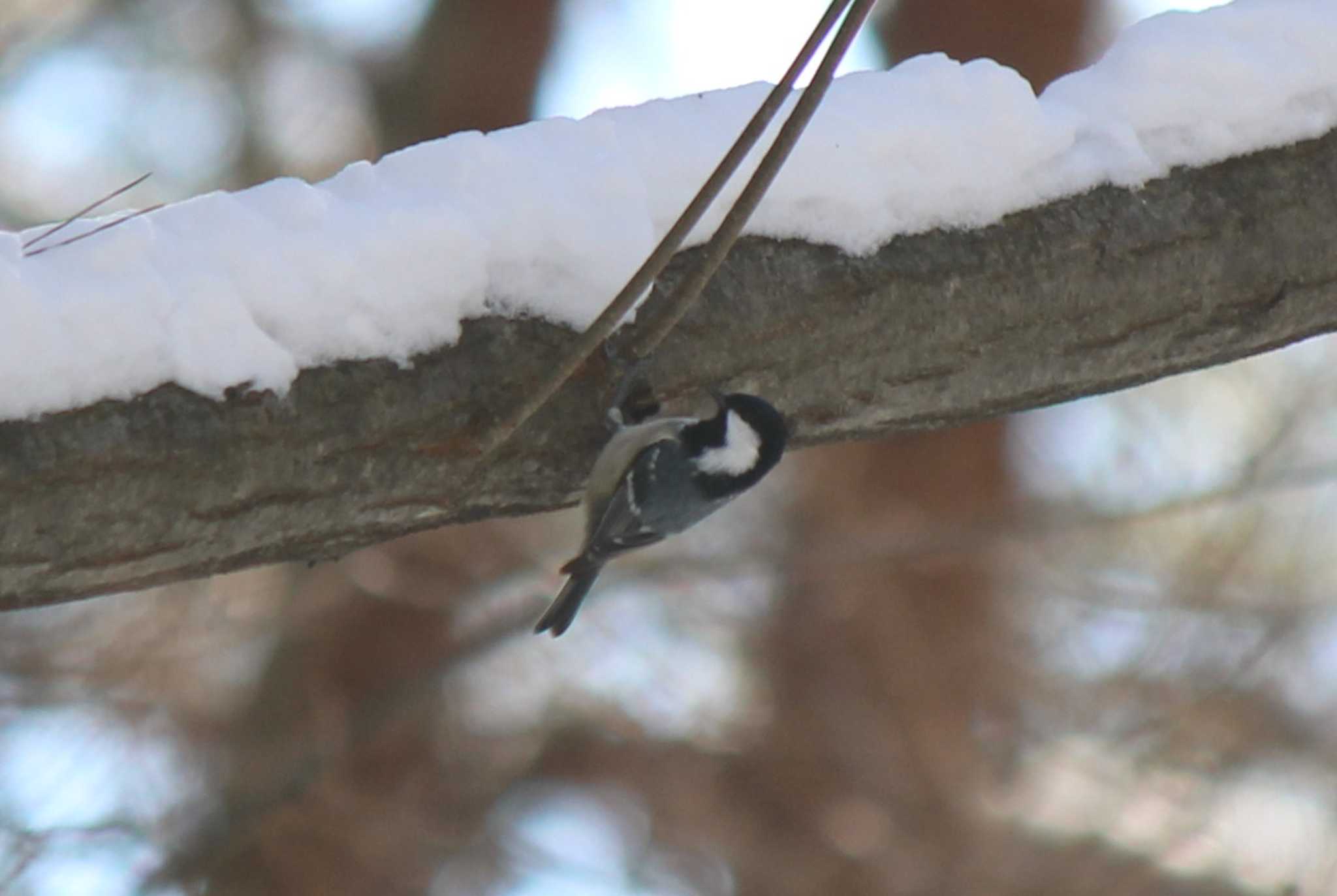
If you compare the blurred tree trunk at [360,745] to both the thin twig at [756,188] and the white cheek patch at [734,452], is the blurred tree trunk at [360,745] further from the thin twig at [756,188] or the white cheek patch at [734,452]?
the thin twig at [756,188]

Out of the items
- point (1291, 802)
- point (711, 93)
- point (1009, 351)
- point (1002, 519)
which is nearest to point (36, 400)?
point (711, 93)

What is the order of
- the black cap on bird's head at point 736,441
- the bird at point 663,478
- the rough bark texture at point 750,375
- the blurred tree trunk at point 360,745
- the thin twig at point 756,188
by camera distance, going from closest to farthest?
the thin twig at point 756,188 < the rough bark texture at point 750,375 < the black cap on bird's head at point 736,441 < the bird at point 663,478 < the blurred tree trunk at point 360,745

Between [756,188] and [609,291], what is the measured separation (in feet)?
1.58

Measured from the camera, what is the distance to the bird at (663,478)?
2.99m

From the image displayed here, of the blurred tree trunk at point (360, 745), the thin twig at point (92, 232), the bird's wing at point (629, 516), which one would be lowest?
the blurred tree trunk at point (360, 745)

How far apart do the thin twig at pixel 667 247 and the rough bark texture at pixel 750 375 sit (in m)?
0.15

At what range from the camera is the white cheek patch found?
9.96 feet

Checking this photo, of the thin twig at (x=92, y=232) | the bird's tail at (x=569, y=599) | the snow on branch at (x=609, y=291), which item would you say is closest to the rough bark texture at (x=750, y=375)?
the snow on branch at (x=609, y=291)

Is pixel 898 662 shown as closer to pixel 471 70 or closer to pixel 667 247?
pixel 471 70

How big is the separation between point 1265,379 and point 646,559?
11.2ft

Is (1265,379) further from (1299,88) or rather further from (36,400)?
(36,400)

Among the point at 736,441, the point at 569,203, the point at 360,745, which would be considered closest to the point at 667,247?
the point at 569,203

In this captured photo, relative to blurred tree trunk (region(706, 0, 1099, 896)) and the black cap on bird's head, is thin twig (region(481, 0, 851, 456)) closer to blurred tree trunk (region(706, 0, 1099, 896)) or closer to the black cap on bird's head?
the black cap on bird's head

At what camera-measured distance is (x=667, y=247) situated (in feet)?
7.54
